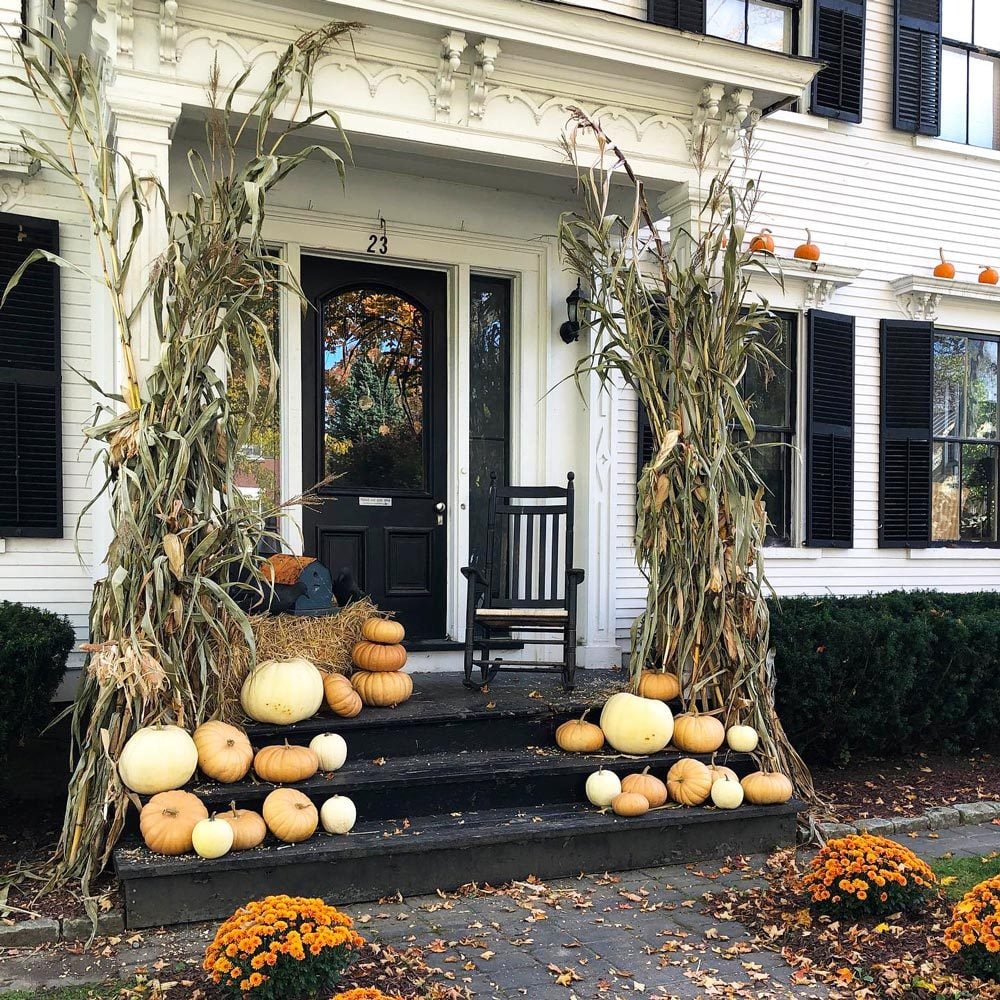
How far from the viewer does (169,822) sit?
329 centimetres

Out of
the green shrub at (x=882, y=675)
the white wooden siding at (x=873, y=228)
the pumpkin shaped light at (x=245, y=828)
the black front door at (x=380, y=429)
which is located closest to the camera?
the pumpkin shaped light at (x=245, y=828)

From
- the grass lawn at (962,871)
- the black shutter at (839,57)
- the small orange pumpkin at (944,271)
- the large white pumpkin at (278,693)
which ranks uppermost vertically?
the black shutter at (839,57)

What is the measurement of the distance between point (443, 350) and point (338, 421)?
0.77 metres

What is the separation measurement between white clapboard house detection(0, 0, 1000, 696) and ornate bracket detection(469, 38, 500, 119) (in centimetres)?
2

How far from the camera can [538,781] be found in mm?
4062

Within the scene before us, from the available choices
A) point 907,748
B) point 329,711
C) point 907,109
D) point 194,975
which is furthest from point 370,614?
point 907,109

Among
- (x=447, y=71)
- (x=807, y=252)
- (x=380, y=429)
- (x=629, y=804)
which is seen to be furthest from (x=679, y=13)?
(x=629, y=804)

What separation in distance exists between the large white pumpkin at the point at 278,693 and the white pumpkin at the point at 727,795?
1706 millimetres

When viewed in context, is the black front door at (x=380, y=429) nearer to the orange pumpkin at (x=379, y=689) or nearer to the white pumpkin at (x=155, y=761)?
the orange pumpkin at (x=379, y=689)

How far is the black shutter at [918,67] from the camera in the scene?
23.3ft

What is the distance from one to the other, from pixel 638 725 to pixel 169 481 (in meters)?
2.17

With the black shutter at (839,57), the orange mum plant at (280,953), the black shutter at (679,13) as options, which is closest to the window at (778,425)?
the black shutter at (839,57)

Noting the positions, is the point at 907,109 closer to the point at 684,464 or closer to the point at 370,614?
the point at 684,464

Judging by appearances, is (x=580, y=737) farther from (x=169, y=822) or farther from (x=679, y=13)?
(x=679, y=13)
